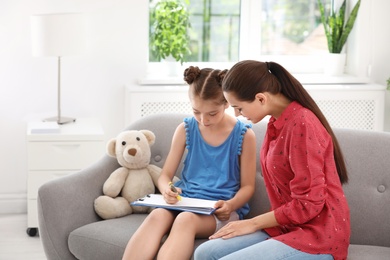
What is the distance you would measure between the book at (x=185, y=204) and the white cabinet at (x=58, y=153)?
1.12m

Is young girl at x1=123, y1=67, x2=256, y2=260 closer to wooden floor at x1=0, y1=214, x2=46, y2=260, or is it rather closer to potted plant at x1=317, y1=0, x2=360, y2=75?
wooden floor at x1=0, y1=214, x2=46, y2=260

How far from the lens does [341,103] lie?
479 cm

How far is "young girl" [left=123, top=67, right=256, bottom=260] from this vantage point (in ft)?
9.06

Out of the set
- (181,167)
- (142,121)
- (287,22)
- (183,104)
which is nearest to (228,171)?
(181,167)

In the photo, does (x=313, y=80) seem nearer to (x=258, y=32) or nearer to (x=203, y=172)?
(x=258, y=32)

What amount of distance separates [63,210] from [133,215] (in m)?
0.29

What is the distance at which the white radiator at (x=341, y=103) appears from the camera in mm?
4617

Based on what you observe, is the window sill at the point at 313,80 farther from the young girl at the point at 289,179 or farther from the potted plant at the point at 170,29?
the young girl at the point at 289,179

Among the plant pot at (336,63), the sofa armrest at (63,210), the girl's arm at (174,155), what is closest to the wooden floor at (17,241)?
the sofa armrest at (63,210)

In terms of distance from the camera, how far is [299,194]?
2463 millimetres

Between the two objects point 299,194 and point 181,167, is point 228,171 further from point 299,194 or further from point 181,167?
point 299,194

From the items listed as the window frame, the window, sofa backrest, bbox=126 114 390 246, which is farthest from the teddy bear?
the window

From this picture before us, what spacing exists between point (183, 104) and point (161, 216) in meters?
1.84

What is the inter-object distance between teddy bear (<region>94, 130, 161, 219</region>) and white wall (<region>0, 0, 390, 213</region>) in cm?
140
